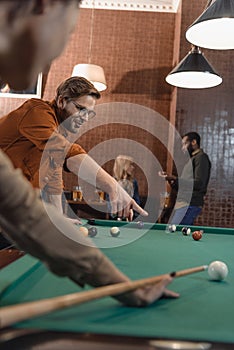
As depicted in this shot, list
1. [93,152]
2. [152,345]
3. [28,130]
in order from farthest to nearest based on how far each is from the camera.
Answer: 1. [93,152]
2. [28,130]
3. [152,345]

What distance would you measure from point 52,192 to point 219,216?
11.5 feet

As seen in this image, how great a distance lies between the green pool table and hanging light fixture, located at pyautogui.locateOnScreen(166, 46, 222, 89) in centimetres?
245

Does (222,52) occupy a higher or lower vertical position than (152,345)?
higher

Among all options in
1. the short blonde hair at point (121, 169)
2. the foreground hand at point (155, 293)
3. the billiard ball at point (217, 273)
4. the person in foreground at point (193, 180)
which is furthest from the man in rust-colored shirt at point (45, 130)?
the short blonde hair at point (121, 169)

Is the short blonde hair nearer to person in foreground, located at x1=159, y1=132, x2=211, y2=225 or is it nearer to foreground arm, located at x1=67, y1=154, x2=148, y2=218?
person in foreground, located at x1=159, y1=132, x2=211, y2=225

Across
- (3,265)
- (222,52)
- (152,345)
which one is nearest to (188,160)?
(222,52)

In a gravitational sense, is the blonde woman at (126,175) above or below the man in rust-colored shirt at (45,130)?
below

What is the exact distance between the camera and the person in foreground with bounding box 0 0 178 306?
722mm

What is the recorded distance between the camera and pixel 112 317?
101cm

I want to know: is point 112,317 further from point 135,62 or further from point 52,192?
point 135,62

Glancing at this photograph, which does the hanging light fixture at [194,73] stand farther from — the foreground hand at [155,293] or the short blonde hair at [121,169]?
the foreground hand at [155,293]

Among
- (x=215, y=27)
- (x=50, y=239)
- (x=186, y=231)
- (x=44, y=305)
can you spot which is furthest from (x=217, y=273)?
(x=215, y=27)

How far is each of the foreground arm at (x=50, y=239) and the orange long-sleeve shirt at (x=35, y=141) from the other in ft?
4.33

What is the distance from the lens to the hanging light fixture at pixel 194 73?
13.1 feet
